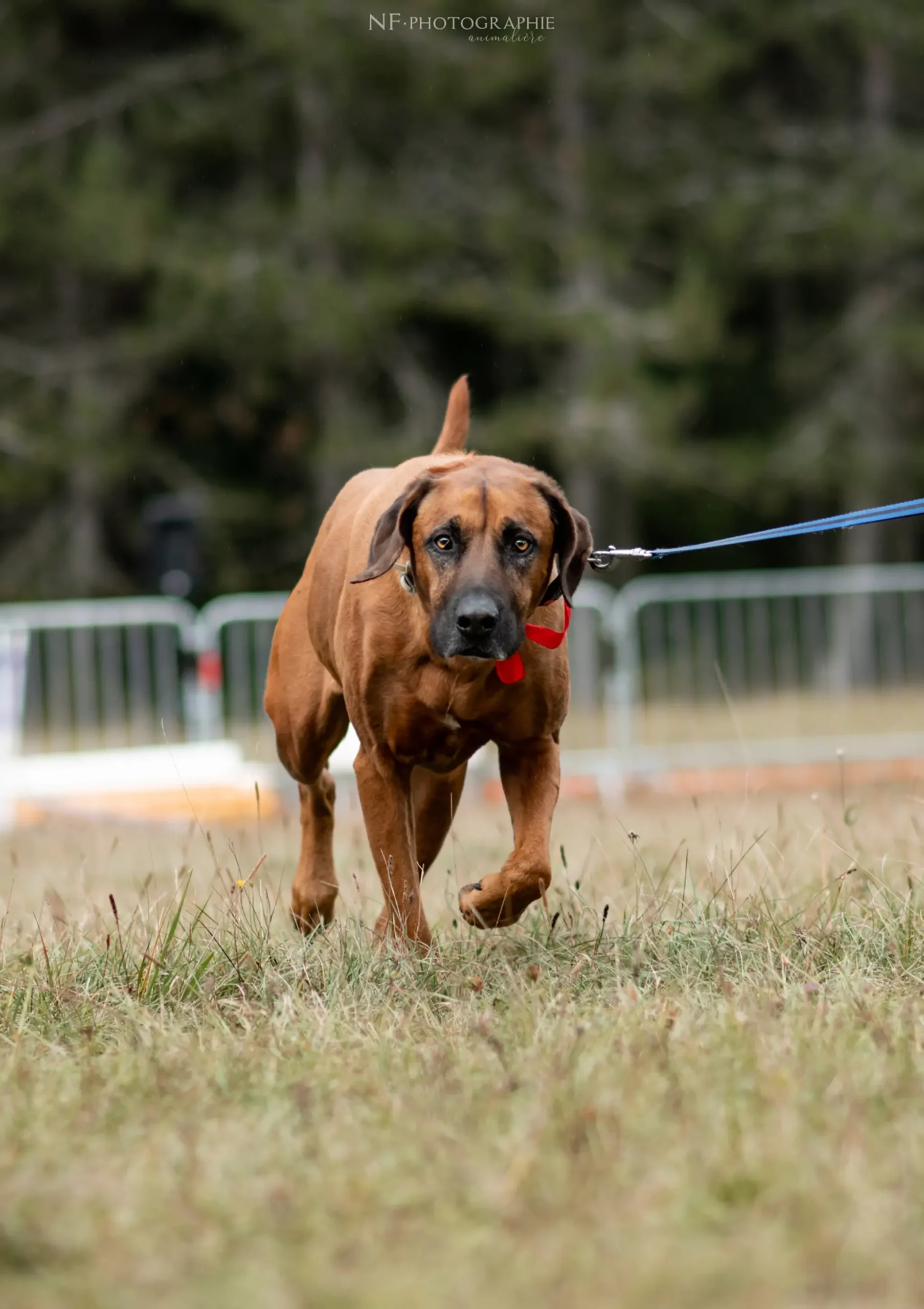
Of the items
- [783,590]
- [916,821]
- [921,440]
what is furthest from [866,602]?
[916,821]

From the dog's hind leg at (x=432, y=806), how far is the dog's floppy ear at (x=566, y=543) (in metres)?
0.87

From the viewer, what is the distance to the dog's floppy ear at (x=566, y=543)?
13.4ft

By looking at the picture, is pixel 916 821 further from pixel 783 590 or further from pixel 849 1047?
pixel 783 590

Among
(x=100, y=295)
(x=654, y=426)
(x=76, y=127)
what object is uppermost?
(x=76, y=127)

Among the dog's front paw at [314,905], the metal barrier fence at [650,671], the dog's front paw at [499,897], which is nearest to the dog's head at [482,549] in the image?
the dog's front paw at [499,897]

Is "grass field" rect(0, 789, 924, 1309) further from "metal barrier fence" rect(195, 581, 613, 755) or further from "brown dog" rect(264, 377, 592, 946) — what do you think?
"metal barrier fence" rect(195, 581, 613, 755)

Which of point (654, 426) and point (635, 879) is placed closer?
point (635, 879)

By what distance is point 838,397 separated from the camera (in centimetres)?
1897

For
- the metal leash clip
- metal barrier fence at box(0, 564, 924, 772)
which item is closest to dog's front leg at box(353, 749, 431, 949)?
the metal leash clip

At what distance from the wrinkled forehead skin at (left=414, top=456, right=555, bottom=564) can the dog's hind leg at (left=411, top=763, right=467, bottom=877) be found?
0.98 m

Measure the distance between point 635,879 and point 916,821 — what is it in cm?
96

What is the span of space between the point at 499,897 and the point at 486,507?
3.14 ft

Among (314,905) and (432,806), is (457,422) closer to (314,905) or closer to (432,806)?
(432,806)

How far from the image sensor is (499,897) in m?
4.06
